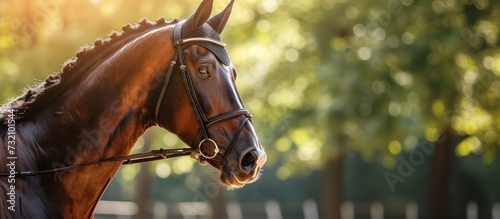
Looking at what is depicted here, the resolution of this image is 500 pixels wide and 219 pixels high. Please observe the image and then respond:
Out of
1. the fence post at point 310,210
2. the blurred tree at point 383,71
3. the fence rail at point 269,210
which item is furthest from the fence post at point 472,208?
the blurred tree at point 383,71

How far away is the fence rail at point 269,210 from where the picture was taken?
29.8m

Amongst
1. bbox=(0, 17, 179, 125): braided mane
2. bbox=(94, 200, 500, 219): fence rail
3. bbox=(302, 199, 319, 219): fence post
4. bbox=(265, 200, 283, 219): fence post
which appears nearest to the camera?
bbox=(0, 17, 179, 125): braided mane

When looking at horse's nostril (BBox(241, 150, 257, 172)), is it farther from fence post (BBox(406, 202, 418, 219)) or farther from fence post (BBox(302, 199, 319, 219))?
fence post (BBox(302, 199, 319, 219))

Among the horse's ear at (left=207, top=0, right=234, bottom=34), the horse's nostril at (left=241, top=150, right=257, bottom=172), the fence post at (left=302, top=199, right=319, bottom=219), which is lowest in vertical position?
the horse's nostril at (left=241, top=150, right=257, bottom=172)

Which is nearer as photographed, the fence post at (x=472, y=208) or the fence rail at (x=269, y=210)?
the fence post at (x=472, y=208)

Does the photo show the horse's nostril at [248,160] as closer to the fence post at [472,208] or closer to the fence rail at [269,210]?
the fence rail at [269,210]

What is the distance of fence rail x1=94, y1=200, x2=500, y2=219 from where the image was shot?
29812 mm

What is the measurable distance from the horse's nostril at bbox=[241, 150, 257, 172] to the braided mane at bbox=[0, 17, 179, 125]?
0.97 meters

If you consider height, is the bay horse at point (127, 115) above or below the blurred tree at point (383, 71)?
below

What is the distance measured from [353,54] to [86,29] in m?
4.77

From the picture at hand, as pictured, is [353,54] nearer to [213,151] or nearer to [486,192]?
[213,151]

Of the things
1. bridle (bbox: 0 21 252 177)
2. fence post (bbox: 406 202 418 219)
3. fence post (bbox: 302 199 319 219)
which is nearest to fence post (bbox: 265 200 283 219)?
fence post (bbox: 302 199 319 219)

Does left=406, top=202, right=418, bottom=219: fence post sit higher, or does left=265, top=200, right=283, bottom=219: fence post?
left=265, top=200, right=283, bottom=219: fence post

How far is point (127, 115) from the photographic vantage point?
4.44m
